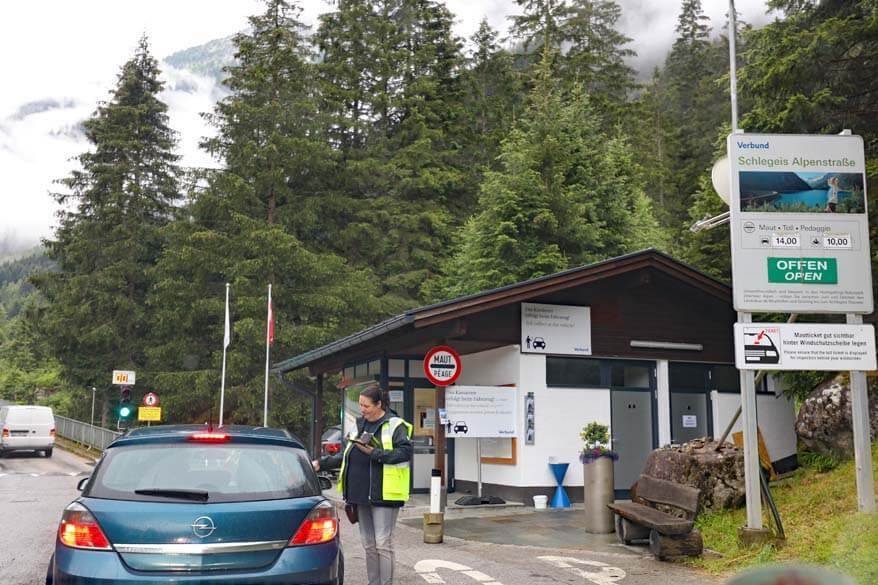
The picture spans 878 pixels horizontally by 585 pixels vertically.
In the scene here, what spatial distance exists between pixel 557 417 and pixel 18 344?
7623cm

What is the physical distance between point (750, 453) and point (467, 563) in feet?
12.2

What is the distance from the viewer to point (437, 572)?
9141mm

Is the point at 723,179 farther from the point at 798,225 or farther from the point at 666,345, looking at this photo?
the point at 666,345

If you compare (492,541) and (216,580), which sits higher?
(216,580)

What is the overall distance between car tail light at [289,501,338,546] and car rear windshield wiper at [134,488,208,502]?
0.62 meters

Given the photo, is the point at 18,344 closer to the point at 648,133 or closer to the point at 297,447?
the point at 648,133

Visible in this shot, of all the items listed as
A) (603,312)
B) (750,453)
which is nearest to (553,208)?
(603,312)

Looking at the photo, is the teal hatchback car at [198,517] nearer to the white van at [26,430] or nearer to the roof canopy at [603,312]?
the roof canopy at [603,312]

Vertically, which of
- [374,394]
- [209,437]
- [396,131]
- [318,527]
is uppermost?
[396,131]

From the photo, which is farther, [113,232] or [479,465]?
[113,232]

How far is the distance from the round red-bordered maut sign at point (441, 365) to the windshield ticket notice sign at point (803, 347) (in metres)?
5.99

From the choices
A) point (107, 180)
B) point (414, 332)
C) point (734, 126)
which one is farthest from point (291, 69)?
point (734, 126)

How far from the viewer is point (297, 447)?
5.95m

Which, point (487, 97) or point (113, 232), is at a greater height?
point (487, 97)
